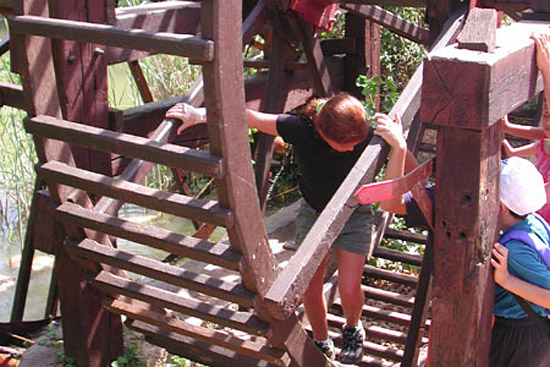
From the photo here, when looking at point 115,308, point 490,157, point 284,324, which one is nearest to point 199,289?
point 284,324

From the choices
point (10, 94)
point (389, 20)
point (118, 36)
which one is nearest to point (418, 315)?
point (118, 36)

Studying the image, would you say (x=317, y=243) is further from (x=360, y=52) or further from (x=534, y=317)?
(x=360, y=52)

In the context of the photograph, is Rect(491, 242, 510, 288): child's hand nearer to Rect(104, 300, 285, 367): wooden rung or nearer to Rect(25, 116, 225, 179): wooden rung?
Rect(25, 116, 225, 179): wooden rung

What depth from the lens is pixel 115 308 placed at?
408 centimetres

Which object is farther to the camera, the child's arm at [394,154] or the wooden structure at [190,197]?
the child's arm at [394,154]

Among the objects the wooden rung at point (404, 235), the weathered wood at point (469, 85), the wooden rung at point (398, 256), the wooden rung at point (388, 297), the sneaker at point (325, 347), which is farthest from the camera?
the wooden rung at point (404, 235)

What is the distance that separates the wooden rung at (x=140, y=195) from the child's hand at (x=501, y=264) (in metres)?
1.01

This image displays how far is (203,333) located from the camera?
3.93 metres

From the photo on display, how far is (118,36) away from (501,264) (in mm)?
1653

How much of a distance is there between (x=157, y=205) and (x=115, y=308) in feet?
3.29

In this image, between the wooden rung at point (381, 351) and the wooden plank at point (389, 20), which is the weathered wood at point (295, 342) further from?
the wooden plank at point (389, 20)

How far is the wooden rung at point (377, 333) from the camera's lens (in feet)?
15.4

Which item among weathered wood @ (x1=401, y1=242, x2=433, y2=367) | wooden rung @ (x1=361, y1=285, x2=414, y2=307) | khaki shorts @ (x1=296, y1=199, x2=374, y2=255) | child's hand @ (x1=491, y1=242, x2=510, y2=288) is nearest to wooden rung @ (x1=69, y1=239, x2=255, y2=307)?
khaki shorts @ (x1=296, y1=199, x2=374, y2=255)

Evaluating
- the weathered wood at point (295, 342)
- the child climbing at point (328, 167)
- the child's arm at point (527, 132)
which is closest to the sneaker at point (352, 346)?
the child climbing at point (328, 167)
